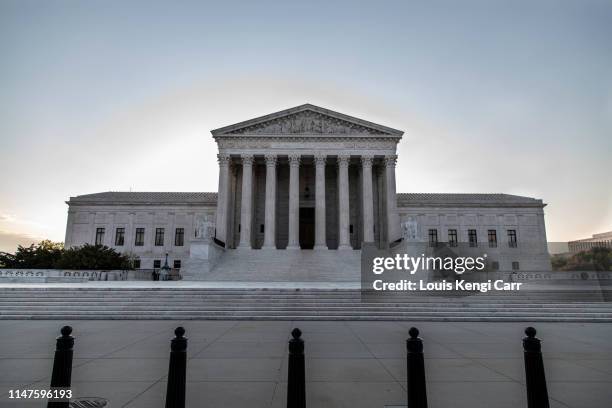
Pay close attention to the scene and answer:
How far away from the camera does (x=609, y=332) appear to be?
38.9 feet

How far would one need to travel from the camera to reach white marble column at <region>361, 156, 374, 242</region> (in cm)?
4059

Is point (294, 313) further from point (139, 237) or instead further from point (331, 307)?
point (139, 237)

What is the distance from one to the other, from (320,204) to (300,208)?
618 centimetres

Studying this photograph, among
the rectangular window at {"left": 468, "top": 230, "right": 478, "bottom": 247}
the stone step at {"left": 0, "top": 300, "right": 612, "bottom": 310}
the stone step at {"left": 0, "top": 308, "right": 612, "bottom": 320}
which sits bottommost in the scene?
the stone step at {"left": 0, "top": 308, "right": 612, "bottom": 320}

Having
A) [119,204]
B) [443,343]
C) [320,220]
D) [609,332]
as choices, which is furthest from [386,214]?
[119,204]

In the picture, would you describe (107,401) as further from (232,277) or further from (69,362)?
(232,277)

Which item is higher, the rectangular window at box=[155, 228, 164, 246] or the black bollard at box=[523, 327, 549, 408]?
the rectangular window at box=[155, 228, 164, 246]

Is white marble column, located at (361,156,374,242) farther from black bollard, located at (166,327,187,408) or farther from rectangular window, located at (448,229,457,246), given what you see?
black bollard, located at (166,327,187,408)

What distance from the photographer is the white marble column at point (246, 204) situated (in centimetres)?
3972

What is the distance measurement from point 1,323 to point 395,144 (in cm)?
3682

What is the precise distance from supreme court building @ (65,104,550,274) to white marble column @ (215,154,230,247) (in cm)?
11

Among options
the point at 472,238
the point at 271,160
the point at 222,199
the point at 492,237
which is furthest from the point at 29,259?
the point at 492,237

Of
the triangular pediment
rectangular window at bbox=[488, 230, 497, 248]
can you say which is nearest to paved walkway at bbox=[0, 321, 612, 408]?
the triangular pediment

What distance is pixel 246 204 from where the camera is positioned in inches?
1617
